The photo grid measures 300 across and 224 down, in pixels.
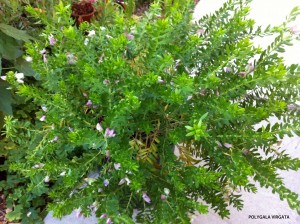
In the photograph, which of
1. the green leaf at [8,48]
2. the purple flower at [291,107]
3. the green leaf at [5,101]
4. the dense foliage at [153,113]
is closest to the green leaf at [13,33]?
the green leaf at [8,48]

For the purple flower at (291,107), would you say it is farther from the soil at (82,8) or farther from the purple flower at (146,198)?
the soil at (82,8)

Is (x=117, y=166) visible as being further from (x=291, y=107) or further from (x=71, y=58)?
(x=291, y=107)

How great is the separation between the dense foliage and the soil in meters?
1.19

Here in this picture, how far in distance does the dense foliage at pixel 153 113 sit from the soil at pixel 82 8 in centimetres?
119

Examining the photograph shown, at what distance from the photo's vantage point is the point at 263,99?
138cm

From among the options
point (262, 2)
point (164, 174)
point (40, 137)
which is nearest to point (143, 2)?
point (262, 2)

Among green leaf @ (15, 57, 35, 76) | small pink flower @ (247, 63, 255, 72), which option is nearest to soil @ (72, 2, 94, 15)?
green leaf @ (15, 57, 35, 76)

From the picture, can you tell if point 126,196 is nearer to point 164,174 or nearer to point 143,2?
point 164,174

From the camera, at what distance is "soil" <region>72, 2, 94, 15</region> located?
246 cm

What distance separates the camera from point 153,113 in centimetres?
136

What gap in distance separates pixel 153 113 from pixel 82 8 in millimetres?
1398

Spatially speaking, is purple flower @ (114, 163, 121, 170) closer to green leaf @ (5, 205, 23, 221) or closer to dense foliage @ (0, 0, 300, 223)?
dense foliage @ (0, 0, 300, 223)

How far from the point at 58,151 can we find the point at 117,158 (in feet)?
0.94

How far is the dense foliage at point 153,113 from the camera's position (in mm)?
1112
